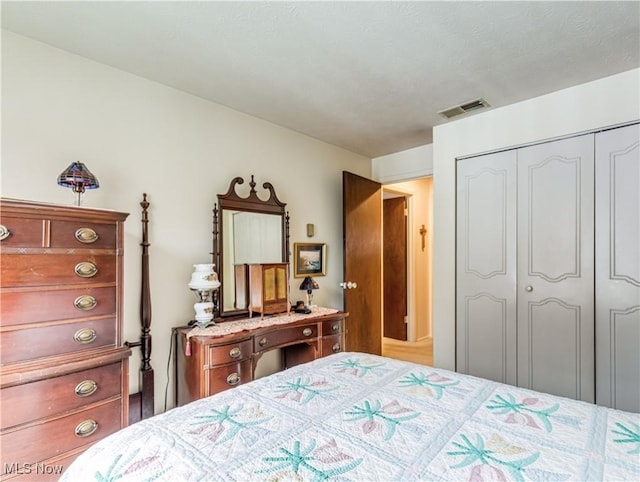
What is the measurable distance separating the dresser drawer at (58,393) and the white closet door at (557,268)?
2878 millimetres

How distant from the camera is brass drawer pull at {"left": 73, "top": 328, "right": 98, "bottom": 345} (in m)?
1.67

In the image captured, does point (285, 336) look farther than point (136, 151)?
Yes

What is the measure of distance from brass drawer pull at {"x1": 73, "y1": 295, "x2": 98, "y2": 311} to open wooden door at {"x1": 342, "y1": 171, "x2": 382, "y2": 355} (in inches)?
92.8

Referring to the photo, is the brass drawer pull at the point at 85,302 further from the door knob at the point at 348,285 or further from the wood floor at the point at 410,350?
the wood floor at the point at 410,350

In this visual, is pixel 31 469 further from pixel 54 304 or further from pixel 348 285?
pixel 348 285

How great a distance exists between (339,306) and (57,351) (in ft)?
8.93

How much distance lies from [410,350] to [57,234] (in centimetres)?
419

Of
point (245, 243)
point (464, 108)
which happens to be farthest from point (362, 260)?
point (464, 108)

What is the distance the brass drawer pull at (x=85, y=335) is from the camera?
1.67 m

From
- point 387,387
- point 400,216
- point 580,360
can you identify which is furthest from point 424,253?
point 387,387

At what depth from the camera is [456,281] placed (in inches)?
124

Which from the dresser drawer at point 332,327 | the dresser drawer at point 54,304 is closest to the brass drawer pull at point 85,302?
the dresser drawer at point 54,304

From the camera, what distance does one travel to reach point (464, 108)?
2.89 m

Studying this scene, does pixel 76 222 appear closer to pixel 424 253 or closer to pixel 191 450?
pixel 191 450
